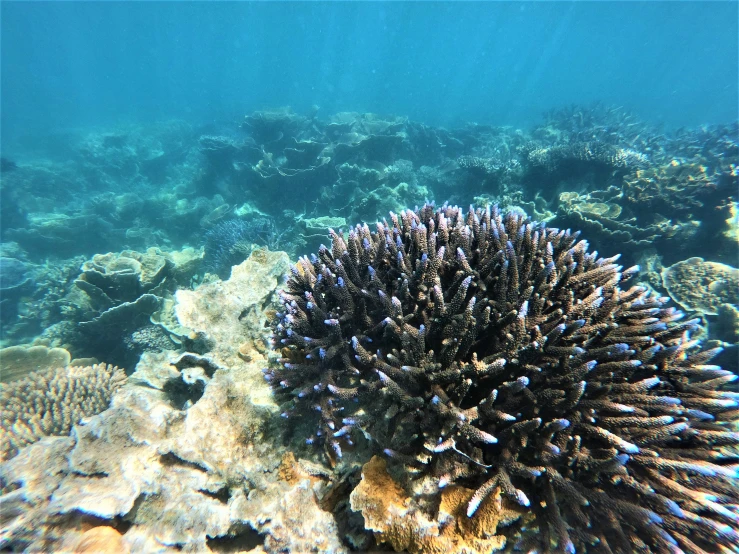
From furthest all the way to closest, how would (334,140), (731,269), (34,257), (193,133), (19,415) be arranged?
(193,133)
(334,140)
(34,257)
(731,269)
(19,415)

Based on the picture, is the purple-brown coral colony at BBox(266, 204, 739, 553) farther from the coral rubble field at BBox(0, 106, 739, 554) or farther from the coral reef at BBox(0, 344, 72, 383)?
the coral reef at BBox(0, 344, 72, 383)

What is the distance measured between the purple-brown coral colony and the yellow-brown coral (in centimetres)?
11

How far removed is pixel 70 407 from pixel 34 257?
48.0 ft

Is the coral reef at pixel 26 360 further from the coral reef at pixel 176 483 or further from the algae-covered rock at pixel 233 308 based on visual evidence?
the coral reef at pixel 176 483

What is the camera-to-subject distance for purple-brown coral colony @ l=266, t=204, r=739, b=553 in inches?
74.2

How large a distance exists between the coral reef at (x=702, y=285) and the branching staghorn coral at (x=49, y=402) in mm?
10667

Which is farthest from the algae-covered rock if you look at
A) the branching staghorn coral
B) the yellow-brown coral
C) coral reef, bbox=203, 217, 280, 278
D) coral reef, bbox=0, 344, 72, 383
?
coral reef, bbox=203, 217, 280, 278

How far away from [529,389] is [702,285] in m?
7.51

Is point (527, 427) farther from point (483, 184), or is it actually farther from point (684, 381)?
point (483, 184)

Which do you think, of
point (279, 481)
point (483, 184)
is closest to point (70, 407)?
point (279, 481)

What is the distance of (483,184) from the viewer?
12484 mm

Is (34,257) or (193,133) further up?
Answer: (193,133)

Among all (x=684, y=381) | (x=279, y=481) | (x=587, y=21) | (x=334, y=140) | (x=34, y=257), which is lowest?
(x=279, y=481)

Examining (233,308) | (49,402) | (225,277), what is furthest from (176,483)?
(225,277)
